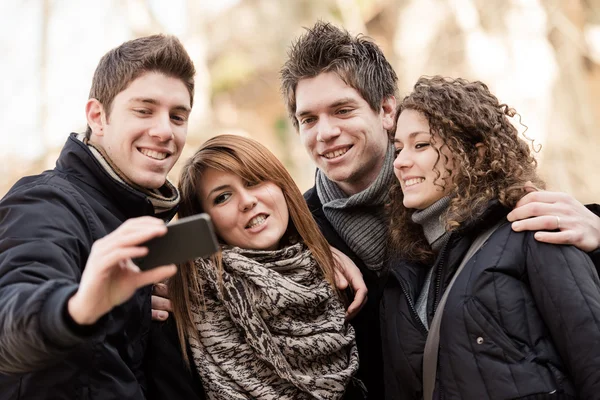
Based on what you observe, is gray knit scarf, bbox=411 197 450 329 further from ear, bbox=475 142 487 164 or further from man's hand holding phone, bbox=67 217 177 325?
man's hand holding phone, bbox=67 217 177 325

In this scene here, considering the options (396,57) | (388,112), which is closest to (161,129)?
(388,112)

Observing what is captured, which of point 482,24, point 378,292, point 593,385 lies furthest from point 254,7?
point 593,385

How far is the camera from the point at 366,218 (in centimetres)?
270

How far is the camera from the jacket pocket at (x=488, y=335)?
1.72m

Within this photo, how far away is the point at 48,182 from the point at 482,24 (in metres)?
9.51

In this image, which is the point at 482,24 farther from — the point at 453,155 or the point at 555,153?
the point at 453,155

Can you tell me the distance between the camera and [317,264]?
7.57 ft

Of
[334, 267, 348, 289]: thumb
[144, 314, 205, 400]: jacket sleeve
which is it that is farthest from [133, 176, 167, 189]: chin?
[334, 267, 348, 289]: thumb

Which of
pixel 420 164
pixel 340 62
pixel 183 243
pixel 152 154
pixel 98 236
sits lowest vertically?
pixel 183 243

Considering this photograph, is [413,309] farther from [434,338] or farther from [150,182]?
[150,182]

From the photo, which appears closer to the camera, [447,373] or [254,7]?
[447,373]

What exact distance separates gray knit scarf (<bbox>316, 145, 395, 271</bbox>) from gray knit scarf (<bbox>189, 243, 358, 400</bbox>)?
442 mm

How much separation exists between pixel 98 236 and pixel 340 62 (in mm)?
1389

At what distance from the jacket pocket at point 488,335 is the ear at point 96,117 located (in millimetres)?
1208
